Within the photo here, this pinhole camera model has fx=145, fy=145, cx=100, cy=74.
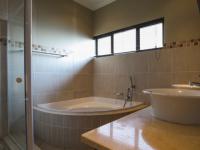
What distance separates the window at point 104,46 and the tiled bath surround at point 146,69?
20 cm

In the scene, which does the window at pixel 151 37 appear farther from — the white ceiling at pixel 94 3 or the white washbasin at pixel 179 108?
the white washbasin at pixel 179 108

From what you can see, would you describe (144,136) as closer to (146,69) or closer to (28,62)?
(28,62)

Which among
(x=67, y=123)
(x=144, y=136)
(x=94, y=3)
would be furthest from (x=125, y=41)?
(x=144, y=136)

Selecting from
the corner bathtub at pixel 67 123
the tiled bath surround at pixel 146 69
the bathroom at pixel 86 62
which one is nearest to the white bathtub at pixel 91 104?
the bathroom at pixel 86 62

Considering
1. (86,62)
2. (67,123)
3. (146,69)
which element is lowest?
(67,123)

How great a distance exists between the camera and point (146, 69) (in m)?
2.76

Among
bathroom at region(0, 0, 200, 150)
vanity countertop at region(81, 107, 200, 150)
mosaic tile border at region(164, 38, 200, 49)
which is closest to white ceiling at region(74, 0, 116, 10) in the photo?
bathroom at region(0, 0, 200, 150)

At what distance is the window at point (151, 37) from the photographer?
2.65 meters

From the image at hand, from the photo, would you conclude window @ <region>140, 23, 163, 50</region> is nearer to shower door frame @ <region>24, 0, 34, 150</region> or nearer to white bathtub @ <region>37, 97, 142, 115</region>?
white bathtub @ <region>37, 97, 142, 115</region>

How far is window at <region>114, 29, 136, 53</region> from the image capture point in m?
3.07

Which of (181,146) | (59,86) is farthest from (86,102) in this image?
(181,146)

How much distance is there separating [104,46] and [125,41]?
607 mm

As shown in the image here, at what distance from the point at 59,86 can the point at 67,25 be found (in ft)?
4.39

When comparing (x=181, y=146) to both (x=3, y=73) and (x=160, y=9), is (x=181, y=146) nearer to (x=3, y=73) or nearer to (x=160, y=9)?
(x=3, y=73)
